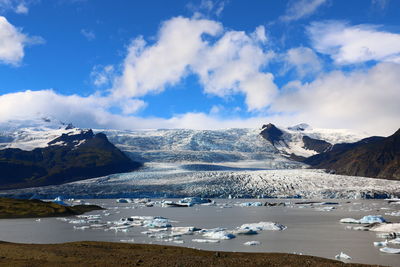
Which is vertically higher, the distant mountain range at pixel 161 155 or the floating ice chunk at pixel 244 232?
the distant mountain range at pixel 161 155

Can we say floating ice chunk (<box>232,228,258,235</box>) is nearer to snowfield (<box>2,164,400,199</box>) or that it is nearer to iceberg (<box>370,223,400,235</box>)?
iceberg (<box>370,223,400,235</box>)

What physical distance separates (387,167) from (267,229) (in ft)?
379

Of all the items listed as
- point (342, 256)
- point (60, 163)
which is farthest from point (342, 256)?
point (60, 163)

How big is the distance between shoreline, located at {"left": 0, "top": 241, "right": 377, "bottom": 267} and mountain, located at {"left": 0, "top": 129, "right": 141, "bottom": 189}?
11177 cm

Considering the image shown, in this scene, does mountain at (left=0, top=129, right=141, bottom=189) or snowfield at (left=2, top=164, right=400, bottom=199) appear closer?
snowfield at (left=2, top=164, right=400, bottom=199)

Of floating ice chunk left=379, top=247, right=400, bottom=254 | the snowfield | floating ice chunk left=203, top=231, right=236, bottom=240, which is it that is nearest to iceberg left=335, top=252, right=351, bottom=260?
→ floating ice chunk left=379, top=247, right=400, bottom=254

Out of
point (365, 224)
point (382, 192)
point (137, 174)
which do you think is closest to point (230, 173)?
point (137, 174)

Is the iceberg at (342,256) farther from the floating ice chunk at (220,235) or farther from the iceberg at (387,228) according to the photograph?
the iceberg at (387,228)

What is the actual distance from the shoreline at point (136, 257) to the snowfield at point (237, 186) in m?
67.3

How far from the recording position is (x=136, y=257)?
19.1m

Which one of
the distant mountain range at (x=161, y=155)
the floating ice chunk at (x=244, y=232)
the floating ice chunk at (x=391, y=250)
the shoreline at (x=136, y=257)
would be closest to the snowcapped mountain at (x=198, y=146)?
the distant mountain range at (x=161, y=155)

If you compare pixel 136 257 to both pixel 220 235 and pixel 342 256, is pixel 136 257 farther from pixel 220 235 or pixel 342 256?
pixel 342 256

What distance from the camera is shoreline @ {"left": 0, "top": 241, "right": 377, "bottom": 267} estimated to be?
17531mm

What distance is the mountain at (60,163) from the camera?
13850cm
